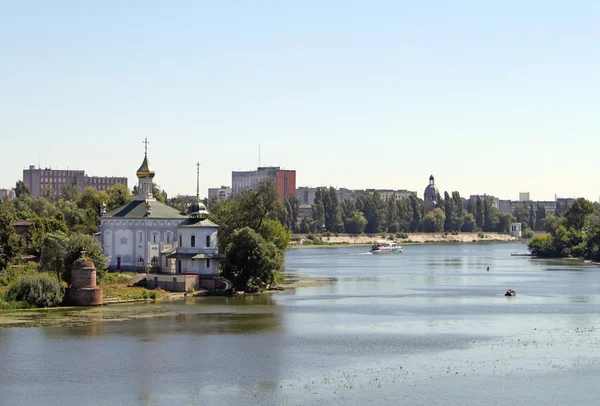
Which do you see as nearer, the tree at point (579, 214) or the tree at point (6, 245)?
the tree at point (6, 245)

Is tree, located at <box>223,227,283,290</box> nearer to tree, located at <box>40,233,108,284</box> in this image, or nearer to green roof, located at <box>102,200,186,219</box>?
green roof, located at <box>102,200,186,219</box>

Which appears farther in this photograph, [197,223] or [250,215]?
[250,215]

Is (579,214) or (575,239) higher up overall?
(579,214)

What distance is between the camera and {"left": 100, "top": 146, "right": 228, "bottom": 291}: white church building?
6969 centimetres

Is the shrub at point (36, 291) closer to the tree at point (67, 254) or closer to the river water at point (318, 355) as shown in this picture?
the tree at point (67, 254)

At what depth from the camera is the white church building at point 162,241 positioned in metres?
69.7

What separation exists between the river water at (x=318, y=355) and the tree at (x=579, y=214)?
81804 mm

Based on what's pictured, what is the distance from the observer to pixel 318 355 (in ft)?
137

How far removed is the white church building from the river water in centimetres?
494

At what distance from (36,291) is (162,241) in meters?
18.1

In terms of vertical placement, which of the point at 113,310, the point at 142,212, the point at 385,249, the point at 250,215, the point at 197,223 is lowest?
the point at 113,310

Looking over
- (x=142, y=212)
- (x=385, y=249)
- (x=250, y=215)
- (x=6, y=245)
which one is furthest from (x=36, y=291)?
(x=385, y=249)

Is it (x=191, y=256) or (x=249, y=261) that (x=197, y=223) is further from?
(x=249, y=261)

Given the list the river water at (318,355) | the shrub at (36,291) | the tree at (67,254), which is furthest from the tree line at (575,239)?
the shrub at (36,291)
